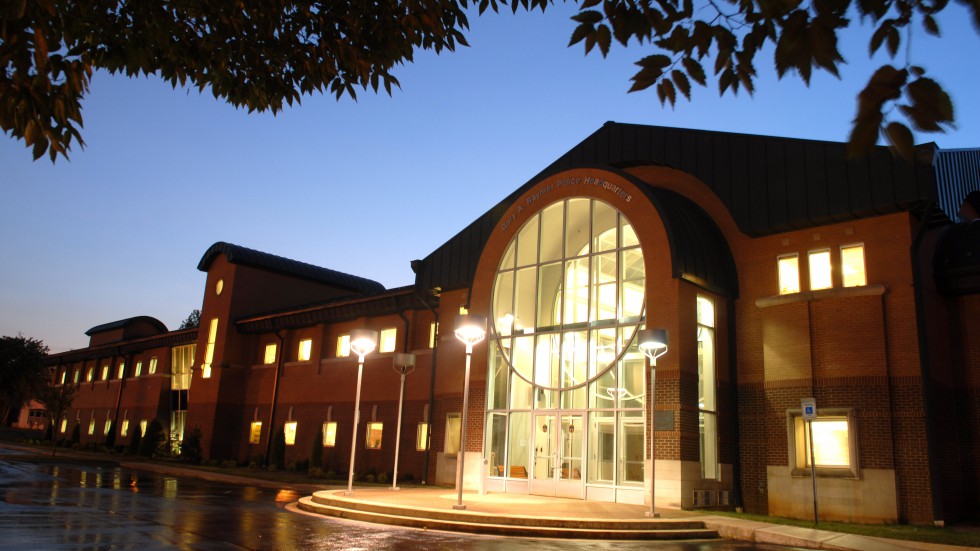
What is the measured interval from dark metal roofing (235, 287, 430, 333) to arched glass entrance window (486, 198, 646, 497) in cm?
612

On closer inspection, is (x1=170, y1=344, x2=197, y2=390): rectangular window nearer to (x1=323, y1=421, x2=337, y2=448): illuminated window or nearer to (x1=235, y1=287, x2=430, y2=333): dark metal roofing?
(x1=235, y1=287, x2=430, y2=333): dark metal roofing

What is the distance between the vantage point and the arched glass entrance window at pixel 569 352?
2112cm

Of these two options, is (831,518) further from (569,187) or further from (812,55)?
(812,55)

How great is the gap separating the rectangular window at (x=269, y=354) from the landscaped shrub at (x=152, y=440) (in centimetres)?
859

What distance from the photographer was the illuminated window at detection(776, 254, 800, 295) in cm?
2081

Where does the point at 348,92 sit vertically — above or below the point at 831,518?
above

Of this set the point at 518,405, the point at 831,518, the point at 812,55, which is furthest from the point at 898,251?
the point at 812,55

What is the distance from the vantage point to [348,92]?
7664 mm

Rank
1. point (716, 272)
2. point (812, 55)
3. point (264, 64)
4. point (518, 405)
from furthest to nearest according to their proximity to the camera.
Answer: point (518, 405) → point (716, 272) → point (264, 64) → point (812, 55)

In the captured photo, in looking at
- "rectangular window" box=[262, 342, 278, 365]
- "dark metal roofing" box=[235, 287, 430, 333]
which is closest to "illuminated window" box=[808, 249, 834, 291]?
"dark metal roofing" box=[235, 287, 430, 333]

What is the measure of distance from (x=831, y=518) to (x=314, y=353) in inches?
963

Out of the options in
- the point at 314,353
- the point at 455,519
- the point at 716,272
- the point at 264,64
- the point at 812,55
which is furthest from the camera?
the point at 314,353

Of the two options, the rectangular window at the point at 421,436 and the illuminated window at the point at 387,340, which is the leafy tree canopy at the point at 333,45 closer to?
the rectangular window at the point at 421,436

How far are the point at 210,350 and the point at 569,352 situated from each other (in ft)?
80.7
